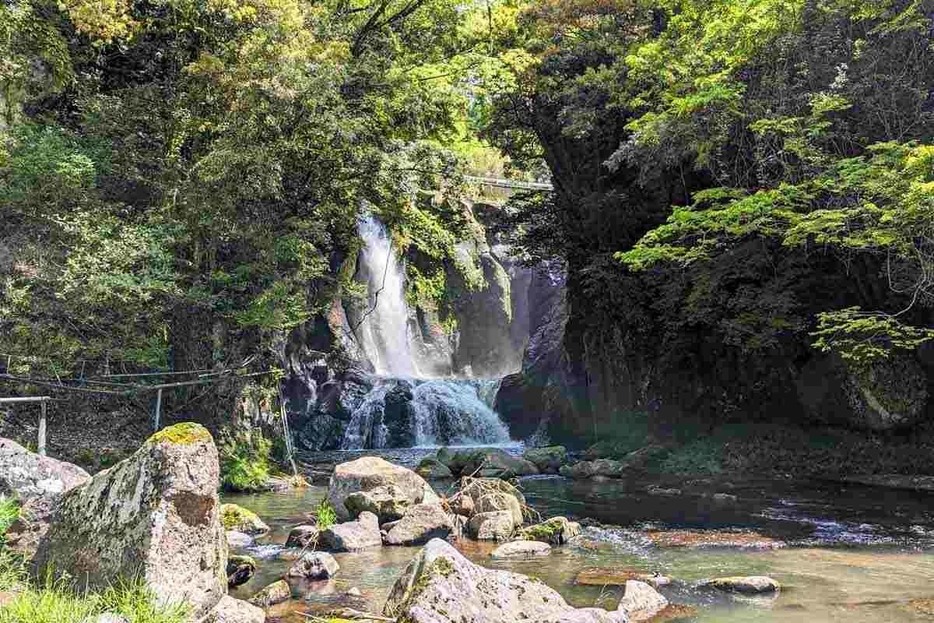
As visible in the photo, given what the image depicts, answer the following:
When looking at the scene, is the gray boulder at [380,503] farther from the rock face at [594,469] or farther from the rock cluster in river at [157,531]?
the rock face at [594,469]

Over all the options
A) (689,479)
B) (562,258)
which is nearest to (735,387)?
(689,479)

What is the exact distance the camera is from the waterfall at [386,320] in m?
31.3

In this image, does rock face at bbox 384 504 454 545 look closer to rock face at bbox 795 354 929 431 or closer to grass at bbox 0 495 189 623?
grass at bbox 0 495 189 623

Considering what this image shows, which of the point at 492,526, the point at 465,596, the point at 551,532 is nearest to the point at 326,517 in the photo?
the point at 492,526

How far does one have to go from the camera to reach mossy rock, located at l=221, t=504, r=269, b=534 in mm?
10273

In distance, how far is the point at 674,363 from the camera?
64.6 ft

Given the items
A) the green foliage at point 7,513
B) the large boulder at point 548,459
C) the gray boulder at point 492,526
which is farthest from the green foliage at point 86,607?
the large boulder at point 548,459

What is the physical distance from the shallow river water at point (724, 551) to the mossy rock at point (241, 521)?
0.79 feet

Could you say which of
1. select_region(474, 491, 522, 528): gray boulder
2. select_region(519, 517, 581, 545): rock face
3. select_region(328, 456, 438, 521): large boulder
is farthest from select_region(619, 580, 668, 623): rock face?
select_region(328, 456, 438, 521): large boulder

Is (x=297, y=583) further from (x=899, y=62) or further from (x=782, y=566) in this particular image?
(x=899, y=62)

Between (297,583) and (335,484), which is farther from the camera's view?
(335,484)

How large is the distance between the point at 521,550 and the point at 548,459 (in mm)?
9010

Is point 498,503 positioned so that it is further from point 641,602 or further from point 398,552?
point 641,602

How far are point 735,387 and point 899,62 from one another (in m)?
8.38
